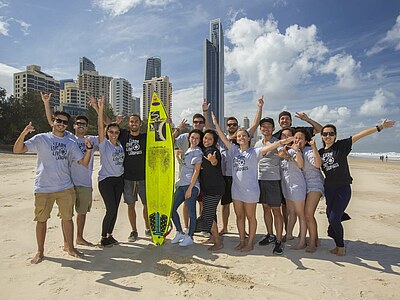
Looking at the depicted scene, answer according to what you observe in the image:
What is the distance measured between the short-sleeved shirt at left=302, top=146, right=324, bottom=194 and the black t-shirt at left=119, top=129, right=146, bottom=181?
8.99 feet

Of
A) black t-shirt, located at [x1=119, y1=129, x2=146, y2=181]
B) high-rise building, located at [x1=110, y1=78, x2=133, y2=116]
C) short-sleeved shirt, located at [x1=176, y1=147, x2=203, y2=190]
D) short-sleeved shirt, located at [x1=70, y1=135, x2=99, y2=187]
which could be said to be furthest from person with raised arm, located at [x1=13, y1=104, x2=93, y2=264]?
high-rise building, located at [x1=110, y1=78, x2=133, y2=116]

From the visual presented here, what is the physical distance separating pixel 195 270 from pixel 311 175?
2.31 meters

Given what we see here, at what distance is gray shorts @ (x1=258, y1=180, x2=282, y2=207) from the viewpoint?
466 cm

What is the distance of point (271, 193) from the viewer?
4676 millimetres

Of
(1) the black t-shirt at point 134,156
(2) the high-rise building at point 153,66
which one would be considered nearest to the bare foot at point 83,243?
(1) the black t-shirt at point 134,156

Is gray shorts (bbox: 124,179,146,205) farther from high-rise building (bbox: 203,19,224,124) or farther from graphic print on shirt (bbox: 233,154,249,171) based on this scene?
high-rise building (bbox: 203,19,224,124)

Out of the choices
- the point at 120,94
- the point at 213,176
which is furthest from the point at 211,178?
the point at 120,94

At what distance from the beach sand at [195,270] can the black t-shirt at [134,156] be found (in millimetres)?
1214

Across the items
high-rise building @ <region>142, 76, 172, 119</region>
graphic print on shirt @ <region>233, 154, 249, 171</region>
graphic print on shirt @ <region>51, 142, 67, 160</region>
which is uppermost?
high-rise building @ <region>142, 76, 172, 119</region>

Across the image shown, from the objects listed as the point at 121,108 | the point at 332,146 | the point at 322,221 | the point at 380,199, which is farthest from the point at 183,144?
the point at 121,108

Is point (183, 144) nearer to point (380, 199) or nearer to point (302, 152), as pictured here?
point (302, 152)

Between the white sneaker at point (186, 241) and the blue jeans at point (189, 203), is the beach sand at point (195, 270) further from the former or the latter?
the blue jeans at point (189, 203)

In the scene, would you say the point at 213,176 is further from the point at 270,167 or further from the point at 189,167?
the point at 270,167

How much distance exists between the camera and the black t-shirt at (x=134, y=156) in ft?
16.4
